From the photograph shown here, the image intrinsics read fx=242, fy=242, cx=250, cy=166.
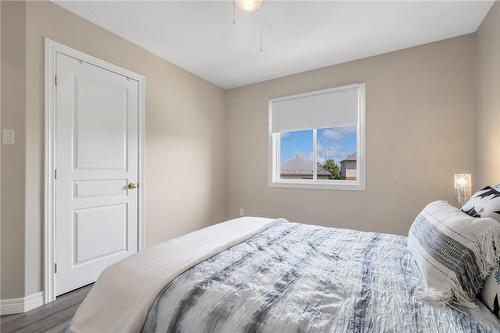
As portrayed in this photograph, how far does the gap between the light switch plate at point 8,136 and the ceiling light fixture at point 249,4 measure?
2025mm

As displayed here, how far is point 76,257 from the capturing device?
218cm

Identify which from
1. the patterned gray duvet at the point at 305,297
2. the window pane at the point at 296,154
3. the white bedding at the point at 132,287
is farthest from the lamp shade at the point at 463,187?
the white bedding at the point at 132,287

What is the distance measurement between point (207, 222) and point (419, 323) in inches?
127

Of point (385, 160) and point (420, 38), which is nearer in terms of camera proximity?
point (420, 38)

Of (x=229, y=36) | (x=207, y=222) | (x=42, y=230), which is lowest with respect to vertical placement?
(x=207, y=222)

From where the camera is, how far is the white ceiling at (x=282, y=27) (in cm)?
208

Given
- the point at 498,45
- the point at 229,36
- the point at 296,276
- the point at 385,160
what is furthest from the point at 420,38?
the point at 296,276

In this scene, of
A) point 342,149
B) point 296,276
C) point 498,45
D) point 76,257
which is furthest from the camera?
point 342,149

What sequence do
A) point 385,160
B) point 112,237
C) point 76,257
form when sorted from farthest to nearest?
1. point 385,160
2. point 112,237
3. point 76,257

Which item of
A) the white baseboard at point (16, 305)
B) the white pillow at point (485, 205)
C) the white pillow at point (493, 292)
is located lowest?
the white baseboard at point (16, 305)

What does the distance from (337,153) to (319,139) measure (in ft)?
1.05

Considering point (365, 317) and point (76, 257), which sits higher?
point (365, 317)

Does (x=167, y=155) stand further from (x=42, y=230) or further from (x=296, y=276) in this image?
(x=296, y=276)

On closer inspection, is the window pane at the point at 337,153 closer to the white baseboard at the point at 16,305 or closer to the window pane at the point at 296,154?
the window pane at the point at 296,154
